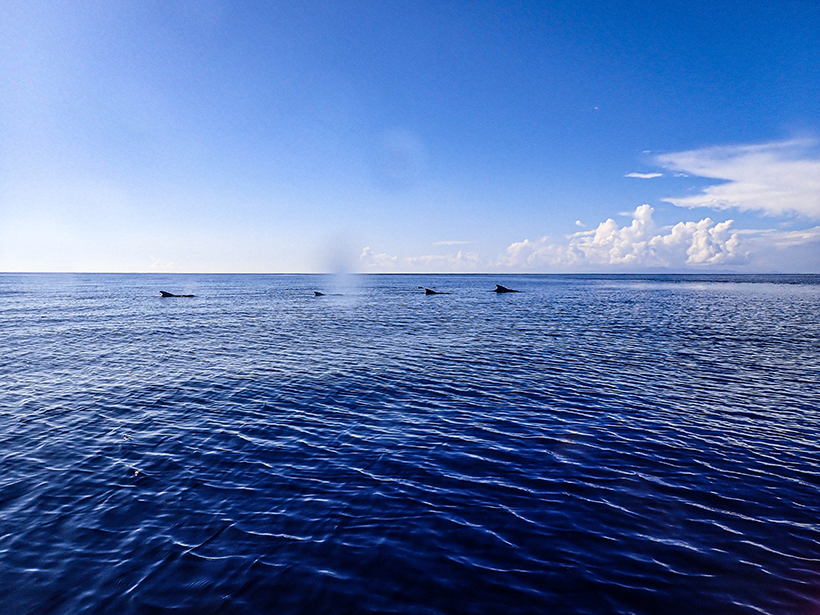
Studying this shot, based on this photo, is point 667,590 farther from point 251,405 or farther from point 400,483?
point 251,405

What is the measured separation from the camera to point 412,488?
42.6 ft

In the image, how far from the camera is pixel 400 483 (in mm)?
13258

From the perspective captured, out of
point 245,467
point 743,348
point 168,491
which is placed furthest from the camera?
point 743,348

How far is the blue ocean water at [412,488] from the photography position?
8.94m

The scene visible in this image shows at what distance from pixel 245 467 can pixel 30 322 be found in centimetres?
5891

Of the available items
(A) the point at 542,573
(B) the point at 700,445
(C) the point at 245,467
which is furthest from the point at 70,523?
(B) the point at 700,445

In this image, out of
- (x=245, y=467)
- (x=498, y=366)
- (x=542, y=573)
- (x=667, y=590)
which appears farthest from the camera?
(x=498, y=366)

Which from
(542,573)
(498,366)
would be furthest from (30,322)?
(542,573)

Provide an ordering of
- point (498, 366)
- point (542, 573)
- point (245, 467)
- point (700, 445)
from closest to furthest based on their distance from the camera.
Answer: point (542, 573)
point (245, 467)
point (700, 445)
point (498, 366)

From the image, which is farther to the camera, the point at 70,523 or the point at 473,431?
the point at 473,431

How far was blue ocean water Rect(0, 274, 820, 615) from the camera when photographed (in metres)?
8.94

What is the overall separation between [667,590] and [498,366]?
20609mm

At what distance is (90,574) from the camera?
9.40 metres

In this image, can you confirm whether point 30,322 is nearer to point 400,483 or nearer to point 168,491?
point 168,491
